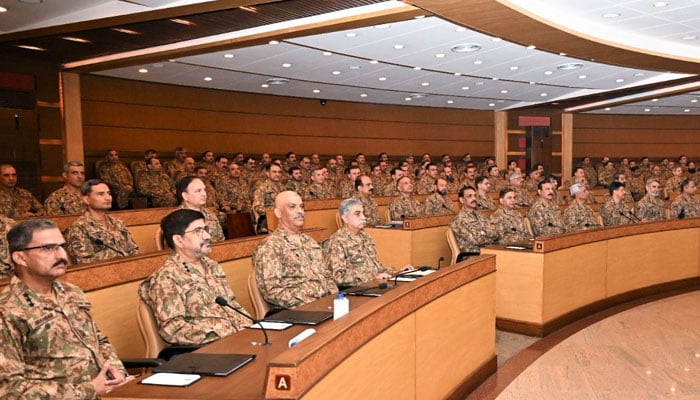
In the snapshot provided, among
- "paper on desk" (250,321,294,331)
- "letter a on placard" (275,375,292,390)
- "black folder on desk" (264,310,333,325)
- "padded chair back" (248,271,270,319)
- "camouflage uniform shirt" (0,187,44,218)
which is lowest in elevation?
"padded chair back" (248,271,270,319)

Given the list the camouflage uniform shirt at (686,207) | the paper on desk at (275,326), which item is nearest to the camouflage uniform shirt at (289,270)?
the paper on desk at (275,326)

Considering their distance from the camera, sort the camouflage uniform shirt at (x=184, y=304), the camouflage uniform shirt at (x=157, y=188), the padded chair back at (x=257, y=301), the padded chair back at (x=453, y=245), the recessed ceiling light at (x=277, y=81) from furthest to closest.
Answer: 1. the recessed ceiling light at (x=277, y=81)
2. the camouflage uniform shirt at (x=157, y=188)
3. the padded chair back at (x=453, y=245)
4. the padded chair back at (x=257, y=301)
5. the camouflage uniform shirt at (x=184, y=304)

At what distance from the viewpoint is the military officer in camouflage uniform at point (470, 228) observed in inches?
258

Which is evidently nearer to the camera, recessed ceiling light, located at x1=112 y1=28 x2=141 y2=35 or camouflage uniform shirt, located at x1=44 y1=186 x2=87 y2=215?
camouflage uniform shirt, located at x1=44 y1=186 x2=87 y2=215

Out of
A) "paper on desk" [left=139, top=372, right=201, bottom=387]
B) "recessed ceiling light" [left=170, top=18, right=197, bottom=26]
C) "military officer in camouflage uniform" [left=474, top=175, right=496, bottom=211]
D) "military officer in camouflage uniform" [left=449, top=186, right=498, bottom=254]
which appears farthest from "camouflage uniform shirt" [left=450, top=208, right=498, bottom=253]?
"paper on desk" [left=139, top=372, right=201, bottom=387]

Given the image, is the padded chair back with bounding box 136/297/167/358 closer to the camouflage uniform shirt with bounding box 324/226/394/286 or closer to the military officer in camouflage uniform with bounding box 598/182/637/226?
the camouflage uniform shirt with bounding box 324/226/394/286

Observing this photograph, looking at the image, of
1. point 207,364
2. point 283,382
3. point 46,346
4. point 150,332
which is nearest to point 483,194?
point 150,332

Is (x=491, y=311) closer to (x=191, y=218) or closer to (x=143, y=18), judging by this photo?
(x=191, y=218)

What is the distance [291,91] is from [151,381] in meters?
11.7

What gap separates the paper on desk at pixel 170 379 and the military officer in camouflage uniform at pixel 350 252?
97.9 inches

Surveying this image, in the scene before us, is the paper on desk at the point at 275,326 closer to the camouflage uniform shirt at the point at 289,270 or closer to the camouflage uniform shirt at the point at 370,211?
the camouflage uniform shirt at the point at 289,270

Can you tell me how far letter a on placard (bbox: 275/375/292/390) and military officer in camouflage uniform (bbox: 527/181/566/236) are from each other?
6007 mm

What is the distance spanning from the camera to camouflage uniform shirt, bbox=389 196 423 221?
28.8 ft

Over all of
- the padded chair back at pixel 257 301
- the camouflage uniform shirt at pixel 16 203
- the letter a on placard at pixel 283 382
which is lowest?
the padded chair back at pixel 257 301
